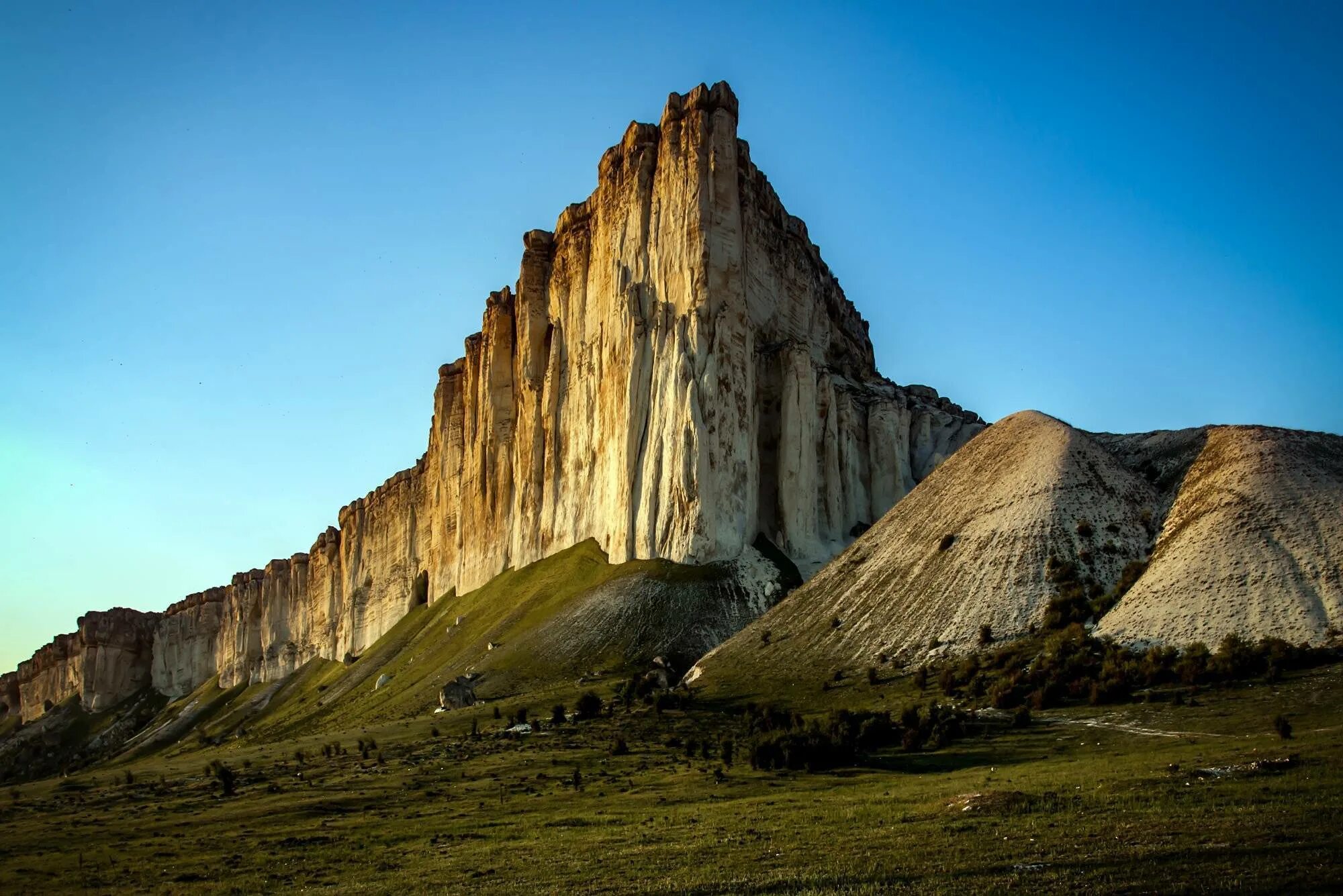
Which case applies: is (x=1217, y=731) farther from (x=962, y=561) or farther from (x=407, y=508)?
(x=407, y=508)

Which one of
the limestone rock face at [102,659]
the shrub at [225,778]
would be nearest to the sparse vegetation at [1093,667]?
the shrub at [225,778]

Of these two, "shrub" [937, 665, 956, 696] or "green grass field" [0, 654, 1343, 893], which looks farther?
"shrub" [937, 665, 956, 696]

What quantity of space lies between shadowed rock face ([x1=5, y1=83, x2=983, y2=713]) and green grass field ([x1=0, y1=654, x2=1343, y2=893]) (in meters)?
39.5

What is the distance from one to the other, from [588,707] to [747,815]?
2873 cm

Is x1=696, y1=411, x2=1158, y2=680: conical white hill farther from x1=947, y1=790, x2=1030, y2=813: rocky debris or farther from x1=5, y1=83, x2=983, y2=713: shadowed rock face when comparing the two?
x1=947, y1=790, x2=1030, y2=813: rocky debris

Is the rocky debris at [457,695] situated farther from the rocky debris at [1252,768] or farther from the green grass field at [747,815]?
the rocky debris at [1252,768]

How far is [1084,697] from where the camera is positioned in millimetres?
44562

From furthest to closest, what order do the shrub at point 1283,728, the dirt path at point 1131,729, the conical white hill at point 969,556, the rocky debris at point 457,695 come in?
the rocky debris at point 457,695 → the conical white hill at point 969,556 → the dirt path at point 1131,729 → the shrub at point 1283,728

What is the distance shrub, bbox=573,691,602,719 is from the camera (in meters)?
56.9

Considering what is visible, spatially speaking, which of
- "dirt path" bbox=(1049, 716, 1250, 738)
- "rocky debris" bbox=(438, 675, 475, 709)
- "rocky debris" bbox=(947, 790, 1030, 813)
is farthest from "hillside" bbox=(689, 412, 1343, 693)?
"rocky debris" bbox=(947, 790, 1030, 813)

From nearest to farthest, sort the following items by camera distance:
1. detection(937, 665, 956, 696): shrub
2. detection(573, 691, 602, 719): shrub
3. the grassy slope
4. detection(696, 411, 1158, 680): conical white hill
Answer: detection(937, 665, 956, 696): shrub < detection(696, 411, 1158, 680): conical white hill < detection(573, 691, 602, 719): shrub < the grassy slope

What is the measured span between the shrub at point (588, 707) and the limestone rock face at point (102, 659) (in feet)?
499

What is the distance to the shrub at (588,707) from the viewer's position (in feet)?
187

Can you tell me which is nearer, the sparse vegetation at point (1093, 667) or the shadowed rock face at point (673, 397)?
the sparse vegetation at point (1093, 667)
